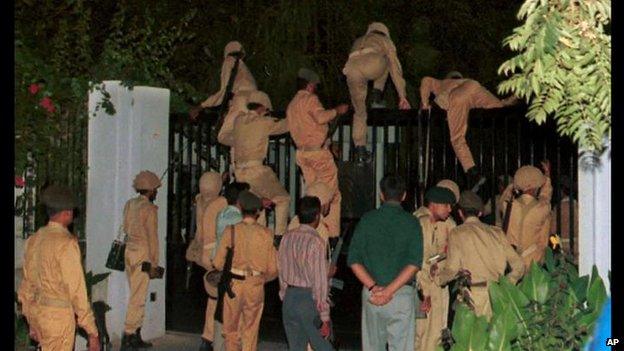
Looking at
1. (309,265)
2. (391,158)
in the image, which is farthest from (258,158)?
(309,265)

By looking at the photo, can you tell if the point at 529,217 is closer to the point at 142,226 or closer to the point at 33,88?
the point at 142,226

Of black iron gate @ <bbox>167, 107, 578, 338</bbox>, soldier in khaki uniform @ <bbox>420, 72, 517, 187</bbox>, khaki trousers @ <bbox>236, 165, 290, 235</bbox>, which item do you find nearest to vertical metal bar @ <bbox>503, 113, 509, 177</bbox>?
black iron gate @ <bbox>167, 107, 578, 338</bbox>

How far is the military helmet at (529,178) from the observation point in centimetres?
1138

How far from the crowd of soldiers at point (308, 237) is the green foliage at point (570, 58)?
291cm

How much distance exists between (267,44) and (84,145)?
619cm

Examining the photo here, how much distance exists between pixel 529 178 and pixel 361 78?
2427 millimetres

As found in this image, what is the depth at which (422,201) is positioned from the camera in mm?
12797

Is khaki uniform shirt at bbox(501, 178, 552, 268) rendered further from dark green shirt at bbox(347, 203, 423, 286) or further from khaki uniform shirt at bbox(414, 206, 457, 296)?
dark green shirt at bbox(347, 203, 423, 286)

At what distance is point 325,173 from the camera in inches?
499

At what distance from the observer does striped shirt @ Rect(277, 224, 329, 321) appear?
1030cm

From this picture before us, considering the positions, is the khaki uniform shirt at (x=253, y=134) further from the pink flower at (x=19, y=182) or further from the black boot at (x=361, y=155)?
the pink flower at (x=19, y=182)

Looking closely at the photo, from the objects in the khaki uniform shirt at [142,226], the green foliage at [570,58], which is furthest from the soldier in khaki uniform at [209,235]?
the green foliage at [570,58]

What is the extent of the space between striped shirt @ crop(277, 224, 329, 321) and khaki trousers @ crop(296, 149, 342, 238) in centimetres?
225
